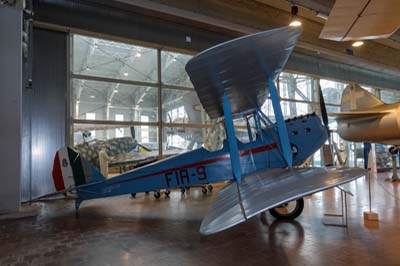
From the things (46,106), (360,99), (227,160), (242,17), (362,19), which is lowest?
(227,160)

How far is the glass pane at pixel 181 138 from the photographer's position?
9953 mm

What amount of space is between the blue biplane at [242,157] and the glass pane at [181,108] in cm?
469

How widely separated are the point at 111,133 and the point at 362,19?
763 cm

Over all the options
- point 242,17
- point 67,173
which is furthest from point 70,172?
point 242,17

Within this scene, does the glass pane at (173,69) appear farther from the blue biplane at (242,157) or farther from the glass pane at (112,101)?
the blue biplane at (242,157)

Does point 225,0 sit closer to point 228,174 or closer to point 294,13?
point 294,13

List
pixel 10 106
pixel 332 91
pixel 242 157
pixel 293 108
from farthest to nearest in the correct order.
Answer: pixel 332 91 < pixel 293 108 < pixel 10 106 < pixel 242 157

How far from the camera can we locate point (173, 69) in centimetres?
1040

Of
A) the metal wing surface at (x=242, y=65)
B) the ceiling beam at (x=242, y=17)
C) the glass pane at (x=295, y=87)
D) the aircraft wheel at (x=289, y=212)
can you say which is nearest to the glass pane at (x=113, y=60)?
the ceiling beam at (x=242, y=17)

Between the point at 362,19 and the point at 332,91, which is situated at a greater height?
the point at 332,91

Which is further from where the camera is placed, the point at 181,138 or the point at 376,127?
the point at 181,138

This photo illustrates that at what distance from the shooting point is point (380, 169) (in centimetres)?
1505

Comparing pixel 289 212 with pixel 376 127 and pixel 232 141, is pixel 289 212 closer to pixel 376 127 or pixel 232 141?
pixel 232 141

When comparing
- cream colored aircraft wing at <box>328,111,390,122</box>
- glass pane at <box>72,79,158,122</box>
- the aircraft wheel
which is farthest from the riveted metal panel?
cream colored aircraft wing at <box>328,111,390,122</box>
